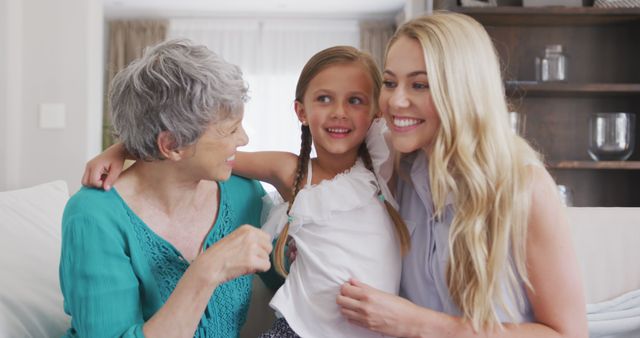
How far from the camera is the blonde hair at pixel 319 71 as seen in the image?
4.82 feet

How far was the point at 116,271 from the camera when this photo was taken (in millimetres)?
1239

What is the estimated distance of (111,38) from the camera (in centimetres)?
715

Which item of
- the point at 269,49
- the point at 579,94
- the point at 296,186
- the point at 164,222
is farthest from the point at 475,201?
the point at 269,49

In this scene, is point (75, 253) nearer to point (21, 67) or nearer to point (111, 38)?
point (21, 67)

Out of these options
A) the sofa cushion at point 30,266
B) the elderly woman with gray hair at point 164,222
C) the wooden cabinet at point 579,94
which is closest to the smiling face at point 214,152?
the elderly woman with gray hair at point 164,222

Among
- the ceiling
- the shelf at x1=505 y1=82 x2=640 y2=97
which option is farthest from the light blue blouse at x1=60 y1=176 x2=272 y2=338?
the ceiling

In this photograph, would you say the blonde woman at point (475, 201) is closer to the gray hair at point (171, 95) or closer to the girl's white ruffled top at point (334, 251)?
the girl's white ruffled top at point (334, 251)

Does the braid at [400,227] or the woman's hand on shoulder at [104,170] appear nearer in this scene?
the woman's hand on shoulder at [104,170]

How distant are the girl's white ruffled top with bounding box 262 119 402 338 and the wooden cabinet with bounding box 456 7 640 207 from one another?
2.24 metres

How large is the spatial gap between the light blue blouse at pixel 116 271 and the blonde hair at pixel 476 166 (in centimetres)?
52

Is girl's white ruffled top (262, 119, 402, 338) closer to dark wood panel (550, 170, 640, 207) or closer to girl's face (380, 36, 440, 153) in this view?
girl's face (380, 36, 440, 153)

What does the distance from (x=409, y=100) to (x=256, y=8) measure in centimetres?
575

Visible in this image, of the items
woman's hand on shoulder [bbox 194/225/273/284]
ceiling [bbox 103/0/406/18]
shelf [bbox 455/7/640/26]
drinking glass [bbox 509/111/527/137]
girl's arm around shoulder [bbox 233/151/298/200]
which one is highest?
ceiling [bbox 103/0/406/18]

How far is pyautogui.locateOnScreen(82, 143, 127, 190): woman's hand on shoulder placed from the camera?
4.36 ft
